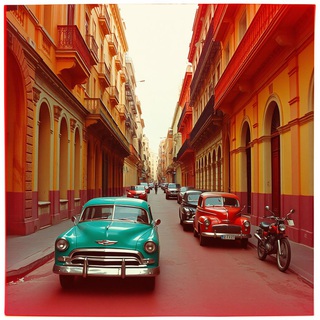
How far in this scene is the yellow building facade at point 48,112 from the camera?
11.9 m

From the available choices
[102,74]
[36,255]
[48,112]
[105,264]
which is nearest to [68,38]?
[48,112]

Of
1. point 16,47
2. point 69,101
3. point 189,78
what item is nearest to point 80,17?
point 69,101

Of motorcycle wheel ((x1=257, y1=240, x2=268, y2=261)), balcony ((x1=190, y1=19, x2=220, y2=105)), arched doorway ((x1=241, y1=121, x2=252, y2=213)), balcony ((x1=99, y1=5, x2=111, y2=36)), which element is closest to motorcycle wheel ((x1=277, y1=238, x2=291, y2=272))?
motorcycle wheel ((x1=257, y1=240, x2=268, y2=261))

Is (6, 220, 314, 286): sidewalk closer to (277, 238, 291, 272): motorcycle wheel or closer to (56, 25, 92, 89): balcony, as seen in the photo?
(277, 238, 291, 272): motorcycle wheel

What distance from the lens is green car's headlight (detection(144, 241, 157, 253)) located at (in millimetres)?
6332

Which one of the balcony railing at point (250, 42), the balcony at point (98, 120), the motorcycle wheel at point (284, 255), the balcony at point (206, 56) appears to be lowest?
the motorcycle wheel at point (284, 255)

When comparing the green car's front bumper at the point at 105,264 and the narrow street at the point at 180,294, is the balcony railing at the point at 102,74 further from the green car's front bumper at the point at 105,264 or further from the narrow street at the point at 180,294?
the green car's front bumper at the point at 105,264

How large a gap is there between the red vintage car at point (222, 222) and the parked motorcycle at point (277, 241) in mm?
1380

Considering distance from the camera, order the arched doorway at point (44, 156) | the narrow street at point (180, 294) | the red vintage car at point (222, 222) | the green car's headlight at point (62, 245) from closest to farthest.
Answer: the narrow street at point (180, 294) → the green car's headlight at point (62, 245) → the red vintage car at point (222, 222) → the arched doorway at point (44, 156)

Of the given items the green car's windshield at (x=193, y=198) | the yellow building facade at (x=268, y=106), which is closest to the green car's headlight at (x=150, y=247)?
the yellow building facade at (x=268, y=106)

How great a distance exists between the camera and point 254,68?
47.4 ft

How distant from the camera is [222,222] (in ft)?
36.1

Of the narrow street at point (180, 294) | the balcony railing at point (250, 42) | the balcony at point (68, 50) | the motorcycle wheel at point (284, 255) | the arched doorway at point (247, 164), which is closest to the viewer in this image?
the narrow street at point (180, 294)

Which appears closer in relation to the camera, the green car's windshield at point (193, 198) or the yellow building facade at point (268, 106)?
the yellow building facade at point (268, 106)
